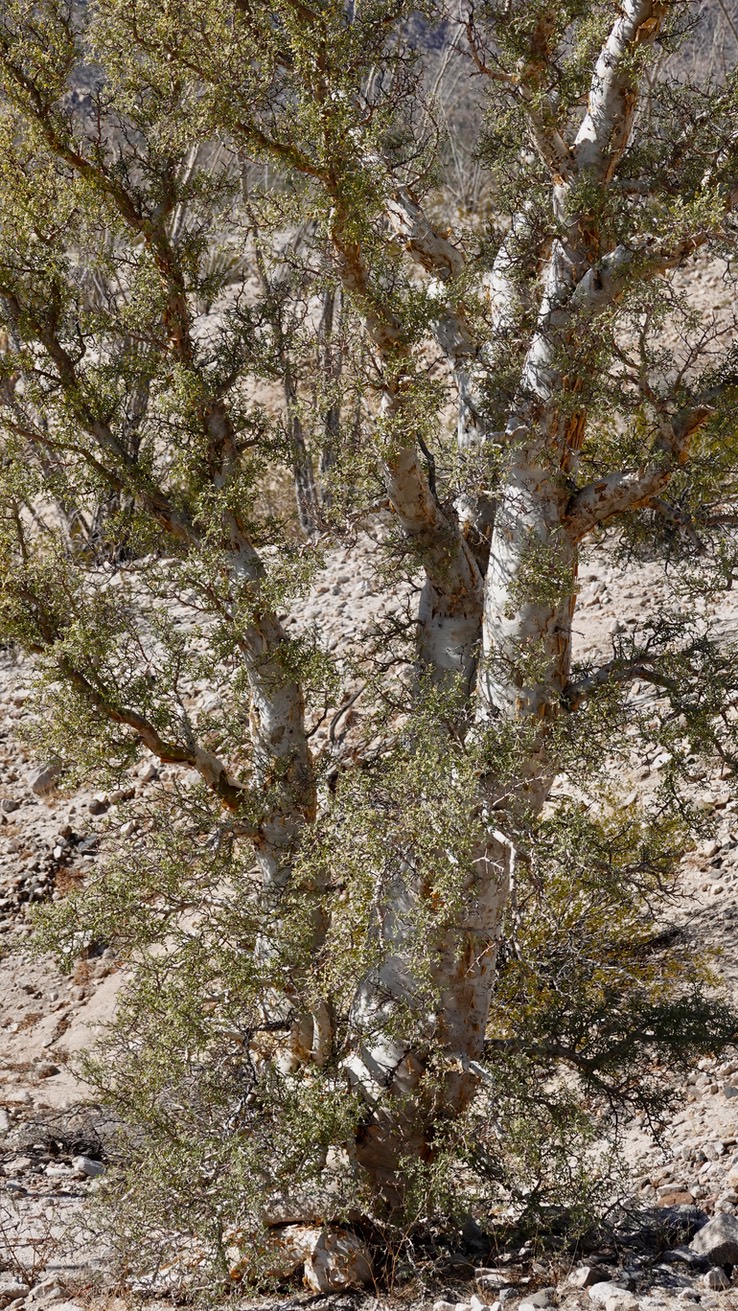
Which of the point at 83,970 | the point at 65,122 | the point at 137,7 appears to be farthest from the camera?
the point at 83,970

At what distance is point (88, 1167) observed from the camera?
7637 millimetres

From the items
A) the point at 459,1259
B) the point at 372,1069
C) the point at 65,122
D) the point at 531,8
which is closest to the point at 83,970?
the point at 372,1069

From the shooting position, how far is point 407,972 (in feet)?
21.1

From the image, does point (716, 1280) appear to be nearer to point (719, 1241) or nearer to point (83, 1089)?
point (719, 1241)

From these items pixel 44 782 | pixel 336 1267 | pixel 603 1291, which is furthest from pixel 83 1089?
pixel 603 1291

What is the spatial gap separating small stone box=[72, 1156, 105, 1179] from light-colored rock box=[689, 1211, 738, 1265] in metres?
3.62

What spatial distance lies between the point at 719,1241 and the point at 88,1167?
386 cm

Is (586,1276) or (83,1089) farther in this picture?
A: (83,1089)

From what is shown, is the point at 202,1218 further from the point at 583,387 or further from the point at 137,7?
the point at 137,7

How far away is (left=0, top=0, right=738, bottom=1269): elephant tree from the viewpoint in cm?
590

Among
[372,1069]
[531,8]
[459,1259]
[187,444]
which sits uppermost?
[531,8]

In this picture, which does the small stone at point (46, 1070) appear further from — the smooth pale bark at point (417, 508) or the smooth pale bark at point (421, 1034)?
the smooth pale bark at point (417, 508)

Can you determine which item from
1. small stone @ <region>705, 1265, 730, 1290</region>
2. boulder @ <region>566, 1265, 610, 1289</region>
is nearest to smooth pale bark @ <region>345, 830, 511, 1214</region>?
boulder @ <region>566, 1265, 610, 1289</region>

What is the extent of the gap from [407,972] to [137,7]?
4.89 metres
